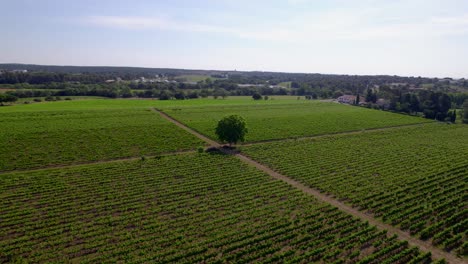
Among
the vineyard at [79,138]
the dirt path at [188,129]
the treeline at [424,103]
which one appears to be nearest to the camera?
the vineyard at [79,138]

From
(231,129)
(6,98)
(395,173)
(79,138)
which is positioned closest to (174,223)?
(231,129)

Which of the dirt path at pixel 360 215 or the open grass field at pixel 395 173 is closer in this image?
the dirt path at pixel 360 215

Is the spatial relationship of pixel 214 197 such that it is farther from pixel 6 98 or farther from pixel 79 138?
pixel 6 98

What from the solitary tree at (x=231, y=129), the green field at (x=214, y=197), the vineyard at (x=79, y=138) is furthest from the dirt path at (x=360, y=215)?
the vineyard at (x=79, y=138)

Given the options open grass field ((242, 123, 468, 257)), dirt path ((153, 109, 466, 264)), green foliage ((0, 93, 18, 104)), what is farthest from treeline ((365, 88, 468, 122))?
green foliage ((0, 93, 18, 104))

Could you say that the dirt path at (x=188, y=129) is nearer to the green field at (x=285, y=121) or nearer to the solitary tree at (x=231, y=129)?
the green field at (x=285, y=121)

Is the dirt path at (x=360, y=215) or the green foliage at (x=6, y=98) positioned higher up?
the green foliage at (x=6, y=98)

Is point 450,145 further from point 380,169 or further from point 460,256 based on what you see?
point 460,256
